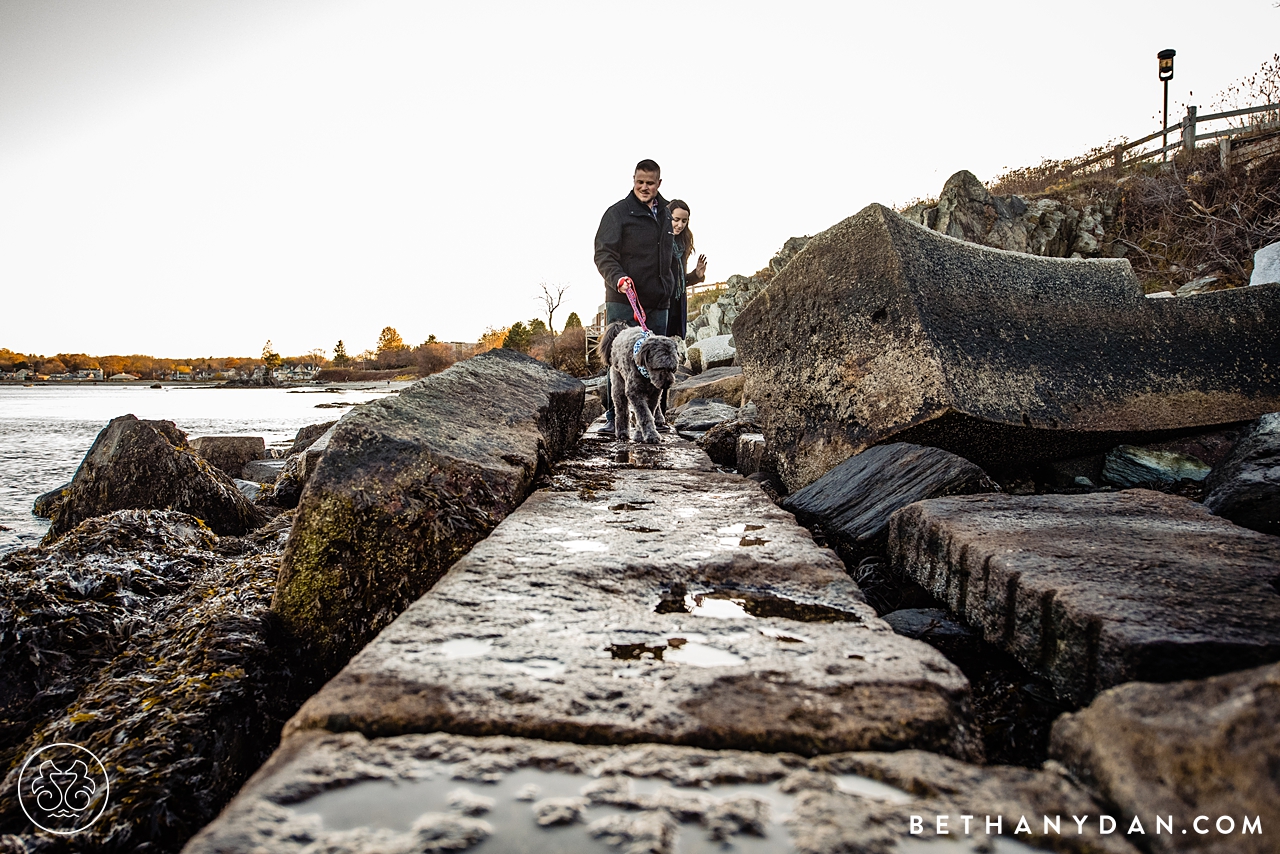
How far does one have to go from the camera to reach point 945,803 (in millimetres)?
847

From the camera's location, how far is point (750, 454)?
454 centimetres

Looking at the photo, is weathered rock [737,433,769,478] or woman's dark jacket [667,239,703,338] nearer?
weathered rock [737,433,769,478]

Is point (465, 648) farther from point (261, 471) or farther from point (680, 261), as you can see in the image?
point (261, 471)

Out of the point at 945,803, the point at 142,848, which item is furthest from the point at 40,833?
the point at 945,803

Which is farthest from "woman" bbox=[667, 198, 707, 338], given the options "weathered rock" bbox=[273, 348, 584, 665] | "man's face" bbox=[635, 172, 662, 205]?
"weathered rock" bbox=[273, 348, 584, 665]

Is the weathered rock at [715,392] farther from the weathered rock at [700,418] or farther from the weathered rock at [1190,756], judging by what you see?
the weathered rock at [1190,756]

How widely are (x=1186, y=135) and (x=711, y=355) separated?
15.8 m

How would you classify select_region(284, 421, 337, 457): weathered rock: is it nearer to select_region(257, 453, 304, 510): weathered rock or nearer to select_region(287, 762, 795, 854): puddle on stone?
select_region(257, 453, 304, 510): weathered rock

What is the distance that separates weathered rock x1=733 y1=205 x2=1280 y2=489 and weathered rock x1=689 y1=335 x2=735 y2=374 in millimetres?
13319

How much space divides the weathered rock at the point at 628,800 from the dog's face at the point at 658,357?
4026 mm

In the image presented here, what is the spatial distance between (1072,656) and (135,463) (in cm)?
→ 599

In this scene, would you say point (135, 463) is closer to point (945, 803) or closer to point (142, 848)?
point (142, 848)

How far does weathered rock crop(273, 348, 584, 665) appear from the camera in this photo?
2164 mm

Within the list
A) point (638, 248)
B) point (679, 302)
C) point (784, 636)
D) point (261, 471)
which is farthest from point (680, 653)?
point (261, 471)
